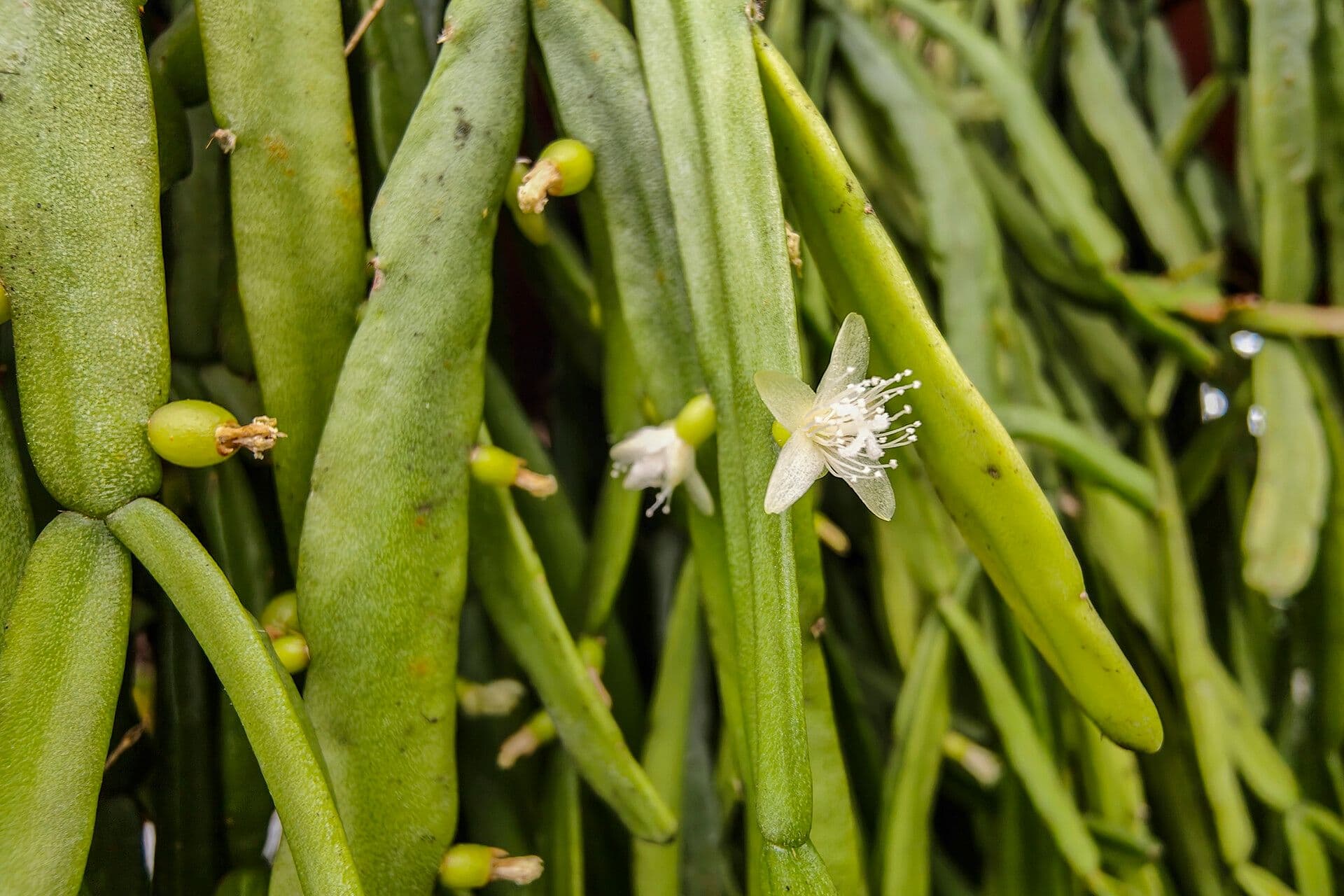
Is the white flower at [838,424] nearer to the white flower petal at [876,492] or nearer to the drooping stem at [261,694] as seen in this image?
the white flower petal at [876,492]

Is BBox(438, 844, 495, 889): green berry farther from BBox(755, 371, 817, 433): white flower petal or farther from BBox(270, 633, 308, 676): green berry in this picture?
BBox(755, 371, 817, 433): white flower petal

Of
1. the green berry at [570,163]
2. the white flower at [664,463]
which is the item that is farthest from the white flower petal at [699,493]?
the green berry at [570,163]

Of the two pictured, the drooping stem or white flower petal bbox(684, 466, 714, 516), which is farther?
white flower petal bbox(684, 466, 714, 516)

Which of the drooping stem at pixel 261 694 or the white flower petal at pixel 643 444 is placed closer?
the drooping stem at pixel 261 694

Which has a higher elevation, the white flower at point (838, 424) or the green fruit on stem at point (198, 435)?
the green fruit on stem at point (198, 435)

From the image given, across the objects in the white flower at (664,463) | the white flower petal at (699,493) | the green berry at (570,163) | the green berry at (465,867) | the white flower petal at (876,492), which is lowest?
the green berry at (465,867)

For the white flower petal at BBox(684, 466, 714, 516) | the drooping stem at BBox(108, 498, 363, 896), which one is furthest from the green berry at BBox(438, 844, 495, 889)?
the white flower petal at BBox(684, 466, 714, 516)

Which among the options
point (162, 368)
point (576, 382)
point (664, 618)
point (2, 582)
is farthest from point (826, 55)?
point (2, 582)

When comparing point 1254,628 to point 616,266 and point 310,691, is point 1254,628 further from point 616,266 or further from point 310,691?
point 310,691
